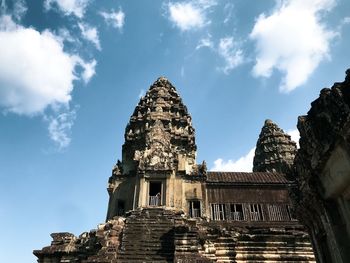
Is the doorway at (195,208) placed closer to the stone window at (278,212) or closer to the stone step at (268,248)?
the stone window at (278,212)

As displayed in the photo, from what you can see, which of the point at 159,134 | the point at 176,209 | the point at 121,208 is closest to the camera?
the point at 176,209

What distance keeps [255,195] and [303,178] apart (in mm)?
17223

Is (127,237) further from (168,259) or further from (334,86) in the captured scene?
(334,86)

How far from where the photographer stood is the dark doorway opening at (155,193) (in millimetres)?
21844

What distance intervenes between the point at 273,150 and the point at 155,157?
2452cm

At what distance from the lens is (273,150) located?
1702 inches

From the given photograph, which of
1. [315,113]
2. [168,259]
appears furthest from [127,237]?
[315,113]

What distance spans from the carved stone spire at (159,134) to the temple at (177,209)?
90 mm

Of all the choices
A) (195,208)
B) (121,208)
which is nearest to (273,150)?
(195,208)

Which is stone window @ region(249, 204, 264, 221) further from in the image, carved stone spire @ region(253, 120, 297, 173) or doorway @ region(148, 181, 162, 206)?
carved stone spire @ region(253, 120, 297, 173)

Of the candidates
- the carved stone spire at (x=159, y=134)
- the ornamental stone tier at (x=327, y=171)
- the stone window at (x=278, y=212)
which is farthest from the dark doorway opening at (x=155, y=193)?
the ornamental stone tier at (x=327, y=171)

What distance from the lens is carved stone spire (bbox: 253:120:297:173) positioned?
137ft

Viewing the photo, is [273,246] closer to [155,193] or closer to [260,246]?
[260,246]

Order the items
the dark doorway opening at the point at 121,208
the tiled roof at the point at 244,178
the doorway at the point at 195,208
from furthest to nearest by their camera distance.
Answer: the tiled roof at the point at 244,178, the dark doorway opening at the point at 121,208, the doorway at the point at 195,208
